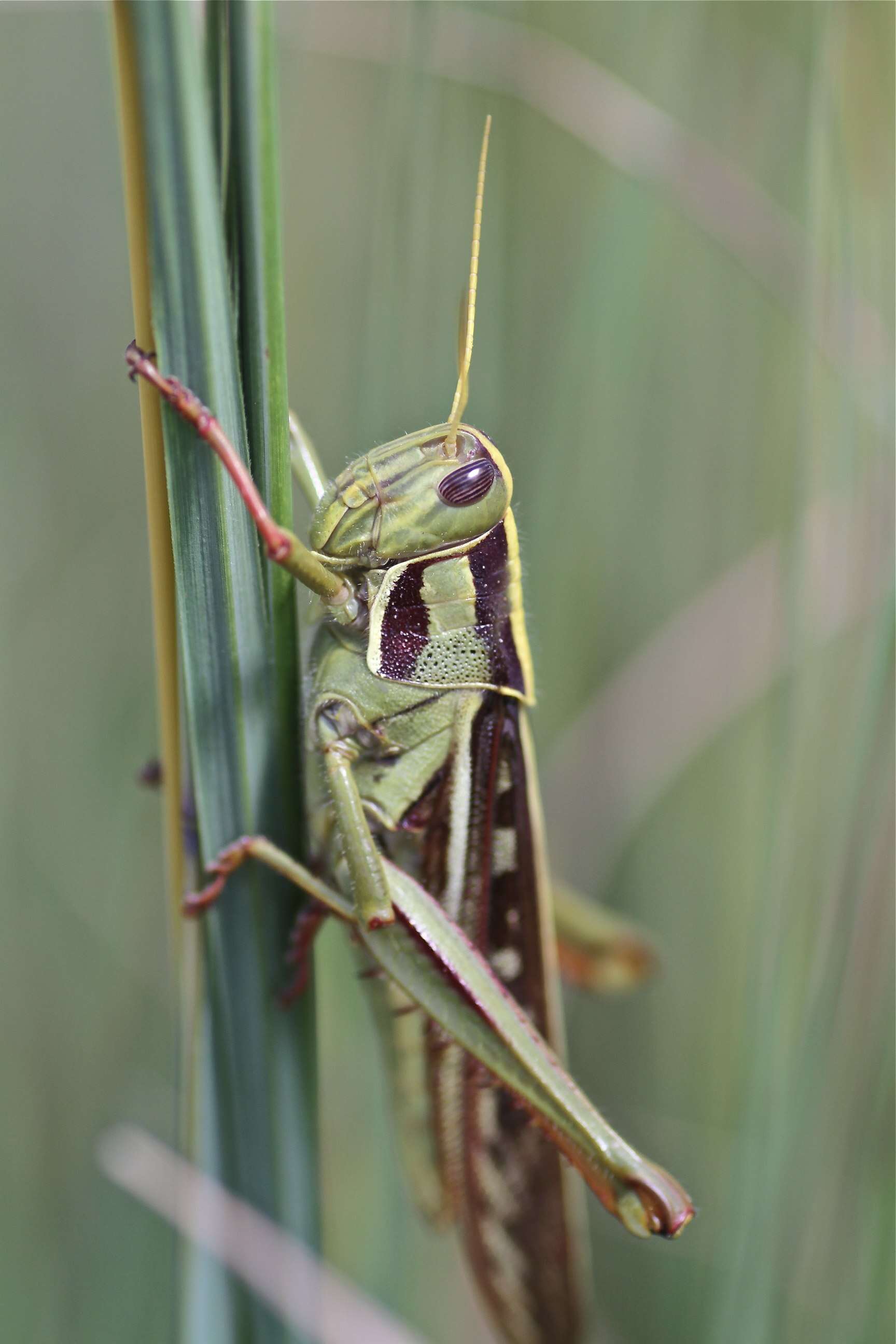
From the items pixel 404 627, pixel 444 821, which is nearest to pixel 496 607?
pixel 404 627

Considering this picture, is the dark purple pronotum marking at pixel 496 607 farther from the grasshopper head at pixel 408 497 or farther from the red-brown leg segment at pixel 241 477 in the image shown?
the red-brown leg segment at pixel 241 477

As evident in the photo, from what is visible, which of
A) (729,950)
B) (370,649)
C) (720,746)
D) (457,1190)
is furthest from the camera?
(720,746)

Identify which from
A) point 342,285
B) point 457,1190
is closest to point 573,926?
point 457,1190

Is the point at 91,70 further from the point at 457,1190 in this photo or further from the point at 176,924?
the point at 457,1190

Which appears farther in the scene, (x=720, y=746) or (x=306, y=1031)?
(x=720, y=746)

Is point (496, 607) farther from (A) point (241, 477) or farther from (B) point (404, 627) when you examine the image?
(A) point (241, 477)

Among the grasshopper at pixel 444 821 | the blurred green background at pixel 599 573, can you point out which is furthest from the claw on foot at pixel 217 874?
the blurred green background at pixel 599 573
